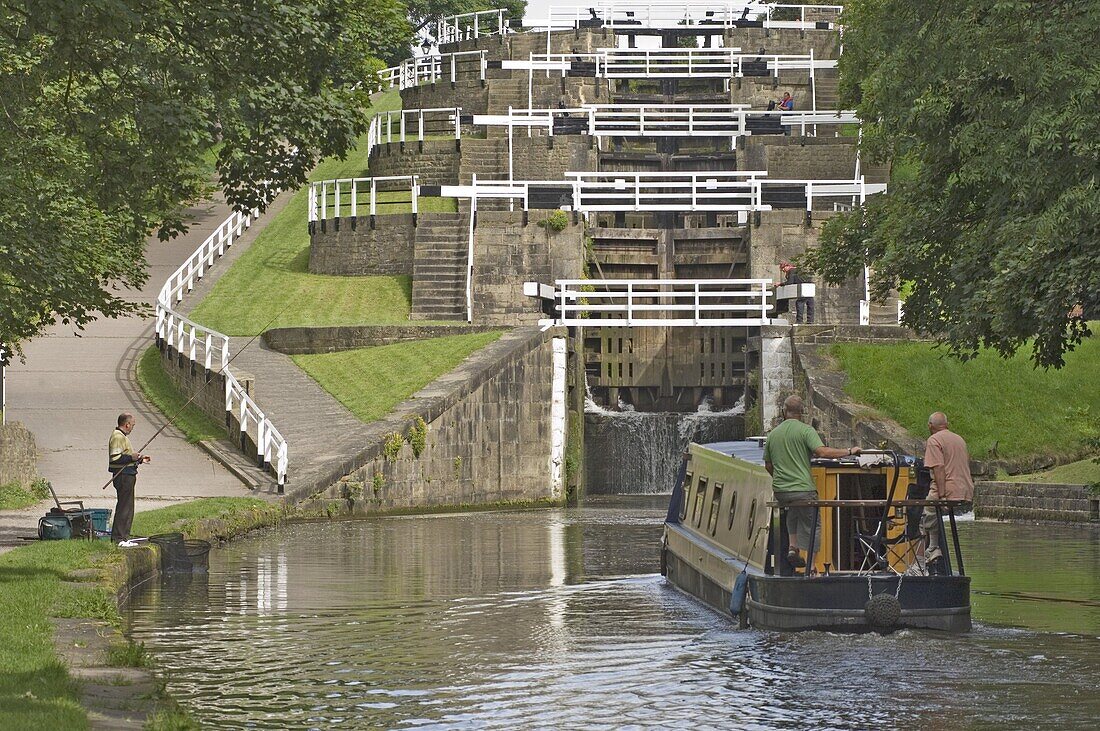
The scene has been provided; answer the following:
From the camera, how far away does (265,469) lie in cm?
2855

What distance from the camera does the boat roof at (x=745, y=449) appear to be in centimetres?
1775

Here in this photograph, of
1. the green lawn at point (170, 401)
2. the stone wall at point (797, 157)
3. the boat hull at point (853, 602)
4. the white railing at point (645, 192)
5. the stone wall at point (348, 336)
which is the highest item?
the stone wall at point (797, 157)

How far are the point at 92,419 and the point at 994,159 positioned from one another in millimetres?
19778

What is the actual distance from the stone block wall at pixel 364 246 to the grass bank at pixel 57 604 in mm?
22002

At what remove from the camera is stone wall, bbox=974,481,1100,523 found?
2673 cm

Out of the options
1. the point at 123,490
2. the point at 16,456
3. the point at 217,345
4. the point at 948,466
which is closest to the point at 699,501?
the point at 948,466

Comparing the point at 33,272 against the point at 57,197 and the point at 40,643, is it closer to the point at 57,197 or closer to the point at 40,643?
the point at 57,197

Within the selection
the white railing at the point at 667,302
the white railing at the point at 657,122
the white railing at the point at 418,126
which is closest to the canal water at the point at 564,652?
the white railing at the point at 667,302

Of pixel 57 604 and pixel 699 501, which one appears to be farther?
pixel 699 501

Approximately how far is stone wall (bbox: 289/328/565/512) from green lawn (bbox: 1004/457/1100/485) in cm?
947

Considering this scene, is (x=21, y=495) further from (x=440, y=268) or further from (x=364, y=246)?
(x=364, y=246)

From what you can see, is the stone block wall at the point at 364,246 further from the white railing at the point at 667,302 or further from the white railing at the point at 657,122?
the white railing at the point at 667,302

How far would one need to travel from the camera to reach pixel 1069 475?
2878 centimetres

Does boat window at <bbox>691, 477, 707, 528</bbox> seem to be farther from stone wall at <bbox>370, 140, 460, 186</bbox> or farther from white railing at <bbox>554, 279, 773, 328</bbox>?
stone wall at <bbox>370, 140, 460, 186</bbox>
